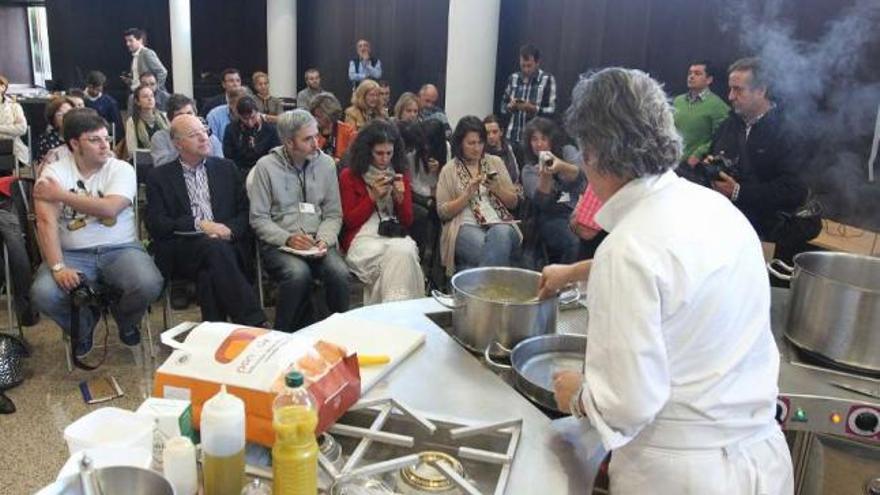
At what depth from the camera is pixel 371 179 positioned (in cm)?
379

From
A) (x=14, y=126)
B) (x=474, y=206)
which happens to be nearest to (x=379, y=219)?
(x=474, y=206)

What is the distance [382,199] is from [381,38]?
7217 mm

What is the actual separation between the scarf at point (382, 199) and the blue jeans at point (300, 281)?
0.37 metres

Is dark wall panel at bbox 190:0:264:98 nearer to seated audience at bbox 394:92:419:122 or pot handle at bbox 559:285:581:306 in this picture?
seated audience at bbox 394:92:419:122

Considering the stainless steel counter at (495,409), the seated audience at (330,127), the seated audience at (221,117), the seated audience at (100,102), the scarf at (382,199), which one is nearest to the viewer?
the stainless steel counter at (495,409)

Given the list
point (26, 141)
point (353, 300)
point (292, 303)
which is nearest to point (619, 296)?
point (292, 303)

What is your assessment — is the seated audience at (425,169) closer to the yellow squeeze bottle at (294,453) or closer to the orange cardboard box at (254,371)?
the orange cardboard box at (254,371)

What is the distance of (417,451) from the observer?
1343mm

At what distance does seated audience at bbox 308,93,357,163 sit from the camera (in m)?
5.15

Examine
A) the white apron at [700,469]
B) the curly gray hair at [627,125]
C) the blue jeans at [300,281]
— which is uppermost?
the curly gray hair at [627,125]

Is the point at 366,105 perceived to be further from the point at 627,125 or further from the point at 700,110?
the point at 627,125

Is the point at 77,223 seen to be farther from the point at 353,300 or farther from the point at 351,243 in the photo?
the point at 353,300

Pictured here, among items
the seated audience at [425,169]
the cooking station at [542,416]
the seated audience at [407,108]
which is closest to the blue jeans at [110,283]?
the seated audience at [425,169]

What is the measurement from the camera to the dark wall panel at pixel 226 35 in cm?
1282
